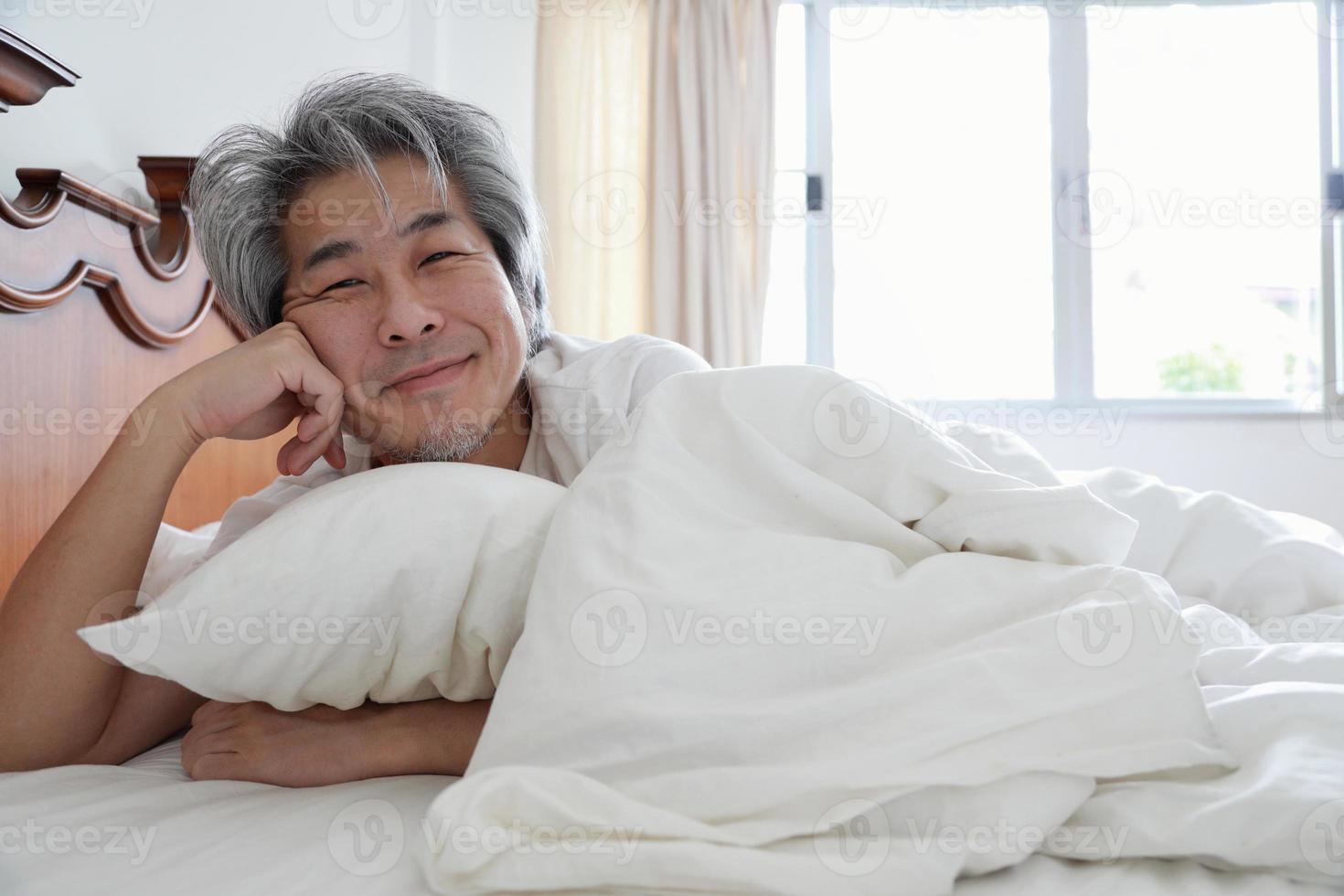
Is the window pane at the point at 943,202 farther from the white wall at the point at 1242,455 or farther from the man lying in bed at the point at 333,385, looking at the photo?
the man lying in bed at the point at 333,385

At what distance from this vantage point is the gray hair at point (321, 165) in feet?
3.85

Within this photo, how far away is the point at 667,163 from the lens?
129 inches

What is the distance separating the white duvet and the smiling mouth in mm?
395

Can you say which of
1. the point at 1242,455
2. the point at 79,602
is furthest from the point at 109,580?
A: the point at 1242,455

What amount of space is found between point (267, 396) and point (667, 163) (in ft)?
8.08

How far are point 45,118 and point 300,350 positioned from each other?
0.52 metres

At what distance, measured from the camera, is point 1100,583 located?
715 millimetres

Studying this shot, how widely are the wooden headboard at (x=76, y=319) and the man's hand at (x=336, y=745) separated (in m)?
0.23

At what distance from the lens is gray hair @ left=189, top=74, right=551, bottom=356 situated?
3.85 feet

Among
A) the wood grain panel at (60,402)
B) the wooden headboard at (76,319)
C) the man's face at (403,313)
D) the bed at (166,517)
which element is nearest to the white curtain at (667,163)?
the bed at (166,517)

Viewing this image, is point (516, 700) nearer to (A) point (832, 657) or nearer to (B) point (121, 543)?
(A) point (832, 657)

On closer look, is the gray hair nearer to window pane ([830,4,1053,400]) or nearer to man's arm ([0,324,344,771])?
man's arm ([0,324,344,771])

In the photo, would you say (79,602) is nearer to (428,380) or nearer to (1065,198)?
(428,380)

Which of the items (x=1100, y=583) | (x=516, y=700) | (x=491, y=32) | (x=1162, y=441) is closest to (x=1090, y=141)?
(x=1162, y=441)
